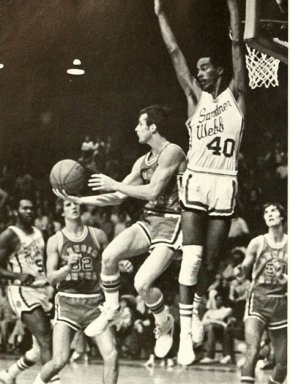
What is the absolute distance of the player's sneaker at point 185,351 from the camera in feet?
14.2

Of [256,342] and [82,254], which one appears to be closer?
[256,342]

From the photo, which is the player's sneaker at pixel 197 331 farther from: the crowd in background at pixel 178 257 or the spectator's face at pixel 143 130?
the spectator's face at pixel 143 130

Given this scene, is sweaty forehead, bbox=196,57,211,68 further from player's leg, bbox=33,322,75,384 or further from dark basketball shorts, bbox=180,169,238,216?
player's leg, bbox=33,322,75,384

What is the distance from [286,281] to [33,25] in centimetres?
213

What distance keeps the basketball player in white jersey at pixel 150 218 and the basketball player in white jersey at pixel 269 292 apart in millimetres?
460

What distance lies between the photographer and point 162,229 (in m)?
4.49

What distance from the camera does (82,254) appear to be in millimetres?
4582

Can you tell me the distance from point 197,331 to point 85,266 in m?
0.75

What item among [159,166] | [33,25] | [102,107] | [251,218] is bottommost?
[251,218]

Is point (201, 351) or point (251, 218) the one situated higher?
point (251, 218)

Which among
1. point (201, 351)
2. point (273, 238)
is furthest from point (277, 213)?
point (201, 351)

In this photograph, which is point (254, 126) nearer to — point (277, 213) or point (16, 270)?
point (277, 213)

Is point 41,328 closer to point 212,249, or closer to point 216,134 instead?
point 212,249

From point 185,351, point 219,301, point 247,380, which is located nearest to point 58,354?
point 185,351
